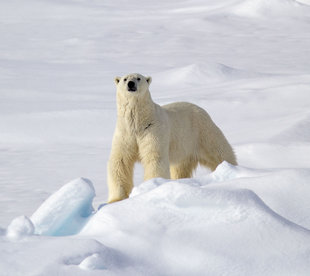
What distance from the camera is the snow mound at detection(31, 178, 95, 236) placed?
9.48 ft

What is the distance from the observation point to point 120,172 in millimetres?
4254

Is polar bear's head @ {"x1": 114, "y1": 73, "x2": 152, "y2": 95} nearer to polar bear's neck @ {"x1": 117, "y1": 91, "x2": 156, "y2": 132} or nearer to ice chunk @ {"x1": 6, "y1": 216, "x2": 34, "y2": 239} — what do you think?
polar bear's neck @ {"x1": 117, "y1": 91, "x2": 156, "y2": 132}

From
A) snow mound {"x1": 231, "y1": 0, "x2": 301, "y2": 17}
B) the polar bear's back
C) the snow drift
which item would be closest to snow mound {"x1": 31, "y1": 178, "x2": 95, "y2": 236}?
the snow drift

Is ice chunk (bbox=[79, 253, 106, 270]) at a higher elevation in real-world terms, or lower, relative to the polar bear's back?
higher

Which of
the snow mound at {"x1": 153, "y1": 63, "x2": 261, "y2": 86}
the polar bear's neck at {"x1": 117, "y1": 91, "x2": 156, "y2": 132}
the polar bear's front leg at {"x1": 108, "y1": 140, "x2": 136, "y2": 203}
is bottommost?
the snow mound at {"x1": 153, "y1": 63, "x2": 261, "y2": 86}

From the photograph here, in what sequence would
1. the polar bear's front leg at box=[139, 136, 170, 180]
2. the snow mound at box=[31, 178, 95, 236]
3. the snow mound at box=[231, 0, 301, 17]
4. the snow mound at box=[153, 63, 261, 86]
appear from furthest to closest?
the snow mound at box=[231, 0, 301, 17]
the snow mound at box=[153, 63, 261, 86]
the polar bear's front leg at box=[139, 136, 170, 180]
the snow mound at box=[31, 178, 95, 236]

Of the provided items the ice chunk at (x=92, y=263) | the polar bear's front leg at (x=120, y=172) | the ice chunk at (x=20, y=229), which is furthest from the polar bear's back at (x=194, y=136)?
the ice chunk at (x=92, y=263)

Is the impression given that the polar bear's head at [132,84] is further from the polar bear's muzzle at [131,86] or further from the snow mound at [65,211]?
the snow mound at [65,211]

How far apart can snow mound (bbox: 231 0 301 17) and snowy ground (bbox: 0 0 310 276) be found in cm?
5

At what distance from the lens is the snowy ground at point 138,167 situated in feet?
7.80

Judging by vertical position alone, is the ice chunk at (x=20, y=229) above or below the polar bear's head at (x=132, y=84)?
below

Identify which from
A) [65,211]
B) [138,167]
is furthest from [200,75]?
[65,211]

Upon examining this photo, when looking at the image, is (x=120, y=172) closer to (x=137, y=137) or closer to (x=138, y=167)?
(x=137, y=137)

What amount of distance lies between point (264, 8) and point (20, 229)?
751 inches
